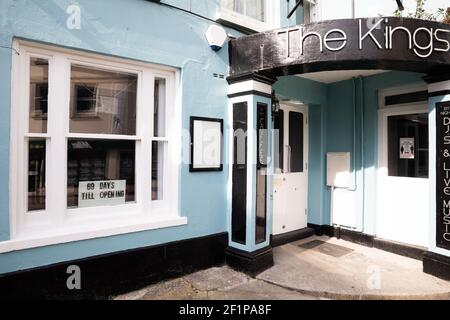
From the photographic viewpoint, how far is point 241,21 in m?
4.60

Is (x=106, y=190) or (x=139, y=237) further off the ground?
(x=106, y=190)

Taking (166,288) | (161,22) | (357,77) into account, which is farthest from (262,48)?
(166,288)

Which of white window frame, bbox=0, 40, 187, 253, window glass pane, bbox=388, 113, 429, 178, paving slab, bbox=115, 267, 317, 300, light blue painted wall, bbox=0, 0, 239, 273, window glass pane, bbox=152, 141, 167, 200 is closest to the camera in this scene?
light blue painted wall, bbox=0, 0, 239, 273

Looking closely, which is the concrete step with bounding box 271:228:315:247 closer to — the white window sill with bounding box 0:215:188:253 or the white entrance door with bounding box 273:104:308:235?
the white entrance door with bounding box 273:104:308:235

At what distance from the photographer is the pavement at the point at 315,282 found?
3650mm

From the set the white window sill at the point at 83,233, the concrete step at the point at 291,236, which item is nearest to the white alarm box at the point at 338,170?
the concrete step at the point at 291,236

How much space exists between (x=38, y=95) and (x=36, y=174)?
0.83 metres

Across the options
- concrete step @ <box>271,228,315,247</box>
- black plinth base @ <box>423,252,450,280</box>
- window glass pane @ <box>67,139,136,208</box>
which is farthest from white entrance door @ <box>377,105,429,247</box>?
window glass pane @ <box>67,139,136,208</box>

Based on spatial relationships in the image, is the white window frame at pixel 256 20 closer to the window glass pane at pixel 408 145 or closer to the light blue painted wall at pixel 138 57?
the light blue painted wall at pixel 138 57

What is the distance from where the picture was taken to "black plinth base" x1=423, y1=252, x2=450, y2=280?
3.95 meters

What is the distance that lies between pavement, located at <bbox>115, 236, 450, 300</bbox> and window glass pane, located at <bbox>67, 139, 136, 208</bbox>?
1.20 m

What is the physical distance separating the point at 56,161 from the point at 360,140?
4.91 m

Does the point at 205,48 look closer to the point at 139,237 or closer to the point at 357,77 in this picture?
the point at 139,237

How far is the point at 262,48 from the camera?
13.5 ft
